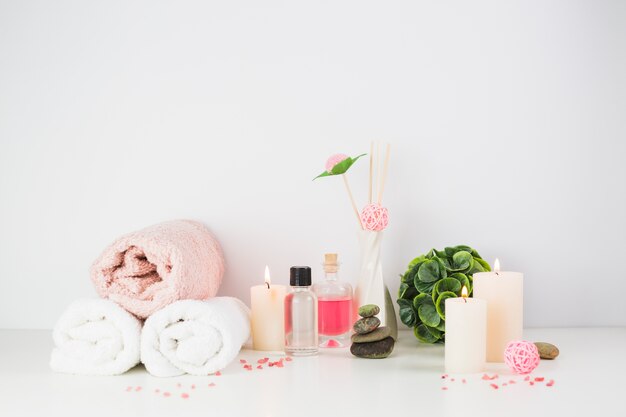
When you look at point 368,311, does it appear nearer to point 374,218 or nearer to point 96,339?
point 374,218

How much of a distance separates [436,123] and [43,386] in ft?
2.96

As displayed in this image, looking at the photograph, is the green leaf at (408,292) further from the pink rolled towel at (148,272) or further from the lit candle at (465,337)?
the pink rolled towel at (148,272)

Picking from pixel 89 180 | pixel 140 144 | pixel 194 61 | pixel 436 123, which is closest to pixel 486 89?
pixel 436 123

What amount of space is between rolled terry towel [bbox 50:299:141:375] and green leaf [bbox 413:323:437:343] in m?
0.52

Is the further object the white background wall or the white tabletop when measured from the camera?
the white background wall

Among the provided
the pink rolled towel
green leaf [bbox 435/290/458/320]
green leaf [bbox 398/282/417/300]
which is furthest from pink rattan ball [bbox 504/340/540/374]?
the pink rolled towel

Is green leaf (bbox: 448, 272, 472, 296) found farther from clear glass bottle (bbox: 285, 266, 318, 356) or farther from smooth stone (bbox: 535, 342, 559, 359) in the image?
clear glass bottle (bbox: 285, 266, 318, 356)

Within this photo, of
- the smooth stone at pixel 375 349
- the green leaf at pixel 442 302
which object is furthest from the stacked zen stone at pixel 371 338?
the green leaf at pixel 442 302

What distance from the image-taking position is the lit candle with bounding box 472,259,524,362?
47.3 inches

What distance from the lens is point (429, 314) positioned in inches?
51.4

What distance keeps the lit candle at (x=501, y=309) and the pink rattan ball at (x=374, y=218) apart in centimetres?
23

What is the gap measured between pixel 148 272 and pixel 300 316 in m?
0.28

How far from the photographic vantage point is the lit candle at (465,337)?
44.4 inches

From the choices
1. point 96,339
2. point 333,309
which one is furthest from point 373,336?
point 96,339
